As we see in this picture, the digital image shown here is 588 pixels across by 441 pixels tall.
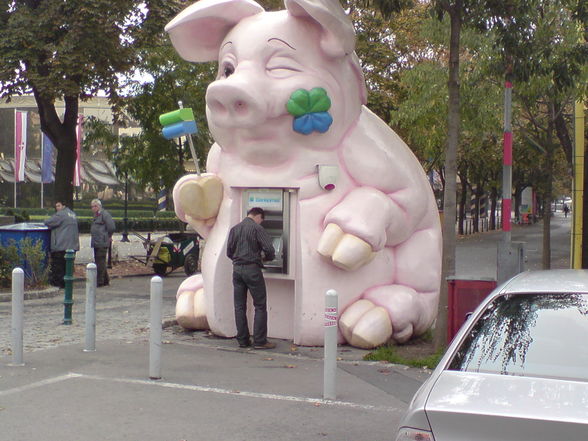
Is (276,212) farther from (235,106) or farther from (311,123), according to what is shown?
(235,106)

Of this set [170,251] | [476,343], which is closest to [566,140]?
[170,251]

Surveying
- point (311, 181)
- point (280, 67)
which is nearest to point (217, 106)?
point (280, 67)

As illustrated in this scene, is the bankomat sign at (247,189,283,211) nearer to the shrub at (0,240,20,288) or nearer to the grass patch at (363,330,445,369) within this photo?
the grass patch at (363,330,445,369)

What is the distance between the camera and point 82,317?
40.3 feet

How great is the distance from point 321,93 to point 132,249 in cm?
Answer: 2001

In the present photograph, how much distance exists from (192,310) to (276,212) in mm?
1737

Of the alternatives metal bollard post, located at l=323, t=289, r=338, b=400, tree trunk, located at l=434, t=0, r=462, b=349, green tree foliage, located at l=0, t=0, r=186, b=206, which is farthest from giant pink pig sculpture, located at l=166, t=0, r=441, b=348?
green tree foliage, located at l=0, t=0, r=186, b=206

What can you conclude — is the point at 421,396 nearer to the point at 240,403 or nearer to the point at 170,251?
the point at 240,403

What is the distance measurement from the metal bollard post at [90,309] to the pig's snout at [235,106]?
7.64 ft

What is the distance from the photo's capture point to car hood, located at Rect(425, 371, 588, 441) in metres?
3.40

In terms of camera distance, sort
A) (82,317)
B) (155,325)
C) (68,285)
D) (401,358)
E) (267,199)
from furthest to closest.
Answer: (82,317)
(68,285)
(267,199)
(401,358)
(155,325)

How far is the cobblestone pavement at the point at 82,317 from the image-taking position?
10430mm

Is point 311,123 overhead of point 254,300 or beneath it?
overhead

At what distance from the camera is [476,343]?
4.45 metres
